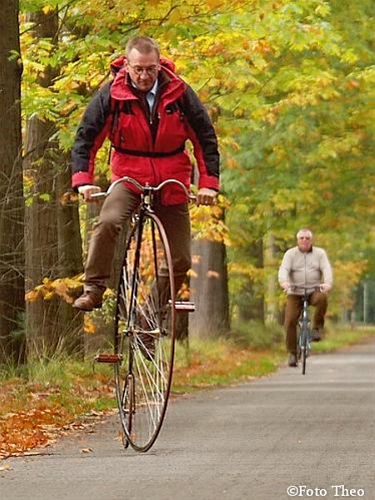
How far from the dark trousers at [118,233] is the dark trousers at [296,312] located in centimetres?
1102

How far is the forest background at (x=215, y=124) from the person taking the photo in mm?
15859

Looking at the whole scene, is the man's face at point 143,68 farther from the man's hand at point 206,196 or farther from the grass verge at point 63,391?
the grass verge at point 63,391

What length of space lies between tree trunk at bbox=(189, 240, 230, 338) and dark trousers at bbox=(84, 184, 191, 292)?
23453 millimetres

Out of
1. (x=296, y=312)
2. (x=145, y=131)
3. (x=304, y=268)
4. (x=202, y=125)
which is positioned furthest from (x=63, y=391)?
(x=296, y=312)

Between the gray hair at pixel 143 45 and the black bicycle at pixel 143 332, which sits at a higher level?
the gray hair at pixel 143 45

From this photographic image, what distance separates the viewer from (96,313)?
21.5 m

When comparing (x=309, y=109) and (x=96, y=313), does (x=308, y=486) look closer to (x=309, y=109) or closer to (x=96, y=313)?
(x=96, y=313)

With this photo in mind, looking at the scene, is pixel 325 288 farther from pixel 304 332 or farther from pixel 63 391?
pixel 63 391

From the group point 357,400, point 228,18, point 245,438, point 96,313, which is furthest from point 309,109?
point 245,438

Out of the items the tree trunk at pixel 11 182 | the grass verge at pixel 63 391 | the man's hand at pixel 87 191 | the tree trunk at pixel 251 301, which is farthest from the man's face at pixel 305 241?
the tree trunk at pixel 251 301

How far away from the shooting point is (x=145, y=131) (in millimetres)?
10219

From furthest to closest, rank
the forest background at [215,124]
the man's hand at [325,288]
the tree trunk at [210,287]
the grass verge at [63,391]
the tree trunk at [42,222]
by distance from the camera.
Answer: the tree trunk at [210,287] < the man's hand at [325,288] < the tree trunk at [42,222] < the forest background at [215,124] < the grass verge at [63,391]

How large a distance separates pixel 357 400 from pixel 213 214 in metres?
11.7

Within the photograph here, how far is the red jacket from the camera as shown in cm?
1023
